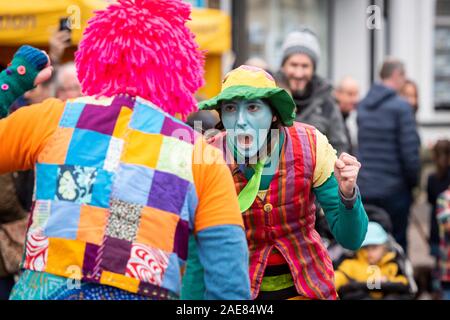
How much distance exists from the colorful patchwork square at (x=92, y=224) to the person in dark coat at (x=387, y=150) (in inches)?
208

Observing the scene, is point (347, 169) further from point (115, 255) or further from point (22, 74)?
point (22, 74)

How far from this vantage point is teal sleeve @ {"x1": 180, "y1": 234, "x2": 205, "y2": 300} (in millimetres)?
3246

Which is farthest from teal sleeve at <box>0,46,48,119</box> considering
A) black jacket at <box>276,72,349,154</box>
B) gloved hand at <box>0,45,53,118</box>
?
black jacket at <box>276,72,349,154</box>

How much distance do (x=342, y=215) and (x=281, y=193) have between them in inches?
8.8

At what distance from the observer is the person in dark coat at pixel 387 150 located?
26.1 feet

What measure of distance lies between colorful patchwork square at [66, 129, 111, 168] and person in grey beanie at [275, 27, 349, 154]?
10.6 ft

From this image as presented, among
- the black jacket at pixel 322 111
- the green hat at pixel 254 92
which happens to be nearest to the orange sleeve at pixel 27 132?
the green hat at pixel 254 92

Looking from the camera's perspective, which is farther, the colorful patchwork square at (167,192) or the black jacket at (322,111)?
the black jacket at (322,111)

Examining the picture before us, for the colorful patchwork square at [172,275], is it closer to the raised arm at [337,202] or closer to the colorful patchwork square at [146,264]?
the colorful patchwork square at [146,264]

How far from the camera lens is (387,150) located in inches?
315

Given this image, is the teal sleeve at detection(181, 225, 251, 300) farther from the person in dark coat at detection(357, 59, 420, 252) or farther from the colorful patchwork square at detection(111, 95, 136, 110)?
the person in dark coat at detection(357, 59, 420, 252)

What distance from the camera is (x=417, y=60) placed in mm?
14344
